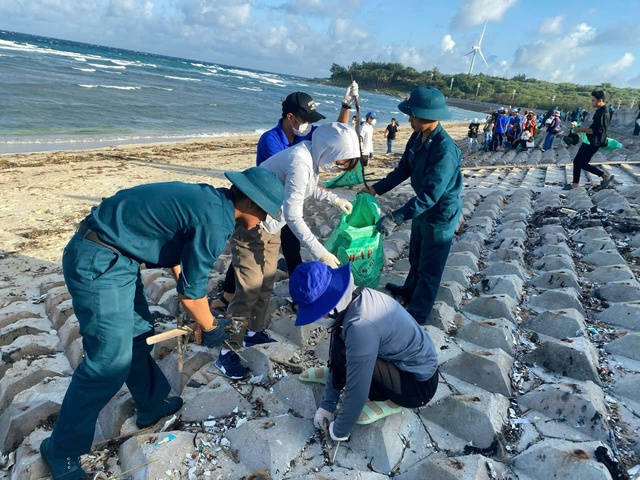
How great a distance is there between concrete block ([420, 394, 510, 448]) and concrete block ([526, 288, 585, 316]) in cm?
128

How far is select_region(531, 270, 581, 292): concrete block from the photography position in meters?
3.66

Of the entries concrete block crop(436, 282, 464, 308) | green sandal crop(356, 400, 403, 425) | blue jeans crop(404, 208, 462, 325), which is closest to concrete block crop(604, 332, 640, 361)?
concrete block crop(436, 282, 464, 308)

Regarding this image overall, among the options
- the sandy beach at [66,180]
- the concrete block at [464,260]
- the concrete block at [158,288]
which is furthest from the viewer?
the sandy beach at [66,180]

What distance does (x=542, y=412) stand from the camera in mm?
2334

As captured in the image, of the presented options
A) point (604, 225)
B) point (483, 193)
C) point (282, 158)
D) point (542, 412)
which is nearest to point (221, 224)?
point (282, 158)

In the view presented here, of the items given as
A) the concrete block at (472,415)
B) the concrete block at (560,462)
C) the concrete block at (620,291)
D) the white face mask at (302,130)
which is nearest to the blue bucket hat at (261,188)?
the white face mask at (302,130)

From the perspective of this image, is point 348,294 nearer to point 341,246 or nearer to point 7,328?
point 341,246

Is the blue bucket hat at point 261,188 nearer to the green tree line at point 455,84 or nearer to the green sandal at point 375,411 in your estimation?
the green sandal at point 375,411

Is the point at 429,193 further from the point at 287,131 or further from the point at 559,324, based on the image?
the point at 559,324

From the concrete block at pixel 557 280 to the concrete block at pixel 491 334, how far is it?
88 centimetres

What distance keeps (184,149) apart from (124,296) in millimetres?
13183

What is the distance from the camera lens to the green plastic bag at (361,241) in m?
3.33

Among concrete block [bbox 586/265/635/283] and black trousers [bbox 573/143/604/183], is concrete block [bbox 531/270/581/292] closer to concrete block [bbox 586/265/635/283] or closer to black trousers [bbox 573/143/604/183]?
concrete block [bbox 586/265/635/283]

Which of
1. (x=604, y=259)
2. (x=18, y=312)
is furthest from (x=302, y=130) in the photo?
(x=604, y=259)
